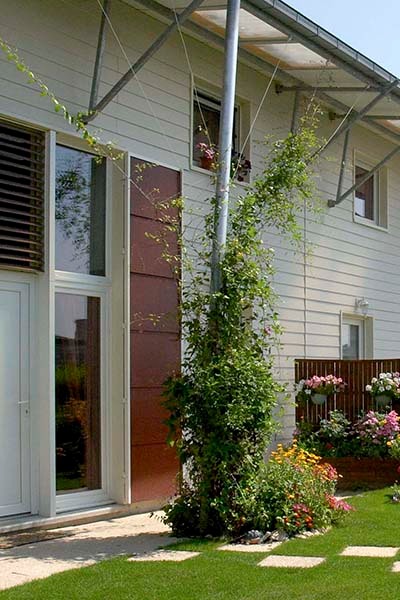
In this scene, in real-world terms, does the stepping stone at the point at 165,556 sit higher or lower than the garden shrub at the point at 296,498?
lower

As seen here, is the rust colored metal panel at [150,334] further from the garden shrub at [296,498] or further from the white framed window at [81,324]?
→ the garden shrub at [296,498]

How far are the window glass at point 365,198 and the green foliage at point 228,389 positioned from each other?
5.99 m

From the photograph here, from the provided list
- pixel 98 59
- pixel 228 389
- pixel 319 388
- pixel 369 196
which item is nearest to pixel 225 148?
pixel 98 59

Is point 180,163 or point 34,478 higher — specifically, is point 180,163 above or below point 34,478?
above

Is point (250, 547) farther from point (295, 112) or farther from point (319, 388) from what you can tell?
point (295, 112)

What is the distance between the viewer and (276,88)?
36.6 feet

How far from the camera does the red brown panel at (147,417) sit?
8.62 meters

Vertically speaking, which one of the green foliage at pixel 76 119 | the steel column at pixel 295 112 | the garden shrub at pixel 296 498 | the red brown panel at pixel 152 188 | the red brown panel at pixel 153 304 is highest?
the steel column at pixel 295 112

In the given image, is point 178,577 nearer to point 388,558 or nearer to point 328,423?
point 388,558

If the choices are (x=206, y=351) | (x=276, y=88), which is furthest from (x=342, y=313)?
(x=206, y=351)

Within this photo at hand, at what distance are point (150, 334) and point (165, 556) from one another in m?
2.79

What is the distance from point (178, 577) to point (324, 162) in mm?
7603

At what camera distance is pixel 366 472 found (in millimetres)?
10156

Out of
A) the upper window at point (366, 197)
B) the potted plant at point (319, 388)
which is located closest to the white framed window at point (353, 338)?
the upper window at point (366, 197)
